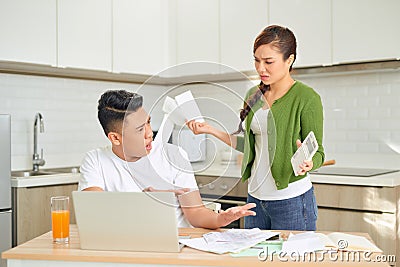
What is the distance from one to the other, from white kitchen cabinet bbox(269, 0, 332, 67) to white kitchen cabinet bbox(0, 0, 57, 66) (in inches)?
60.3

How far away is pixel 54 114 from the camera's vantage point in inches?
167

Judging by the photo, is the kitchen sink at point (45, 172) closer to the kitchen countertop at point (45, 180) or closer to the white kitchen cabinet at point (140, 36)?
the kitchen countertop at point (45, 180)

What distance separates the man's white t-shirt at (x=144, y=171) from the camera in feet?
5.98

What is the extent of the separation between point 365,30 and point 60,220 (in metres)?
2.38

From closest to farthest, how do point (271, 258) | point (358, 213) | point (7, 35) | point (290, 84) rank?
1. point (271, 258)
2. point (290, 84)
3. point (358, 213)
4. point (7, 35)

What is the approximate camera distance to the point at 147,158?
1903 millimetres

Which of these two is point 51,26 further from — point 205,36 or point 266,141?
point 266,141

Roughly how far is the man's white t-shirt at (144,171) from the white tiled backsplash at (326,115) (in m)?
1.92

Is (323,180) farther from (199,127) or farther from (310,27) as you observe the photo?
(199,127)

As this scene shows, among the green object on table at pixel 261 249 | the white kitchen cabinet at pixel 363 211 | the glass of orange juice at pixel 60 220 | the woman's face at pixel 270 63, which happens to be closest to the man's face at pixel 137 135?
the glass of orange juice at pixel 60 220

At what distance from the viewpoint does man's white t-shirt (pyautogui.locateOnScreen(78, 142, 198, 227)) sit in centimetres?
182

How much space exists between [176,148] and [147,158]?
14 cm

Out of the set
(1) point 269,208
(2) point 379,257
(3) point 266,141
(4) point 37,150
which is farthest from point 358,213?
(4) point 37,150

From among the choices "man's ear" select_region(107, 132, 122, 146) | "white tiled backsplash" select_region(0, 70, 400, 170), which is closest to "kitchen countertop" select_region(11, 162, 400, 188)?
"white tiled backsplash" select_region(0, 70, 400, 170)
